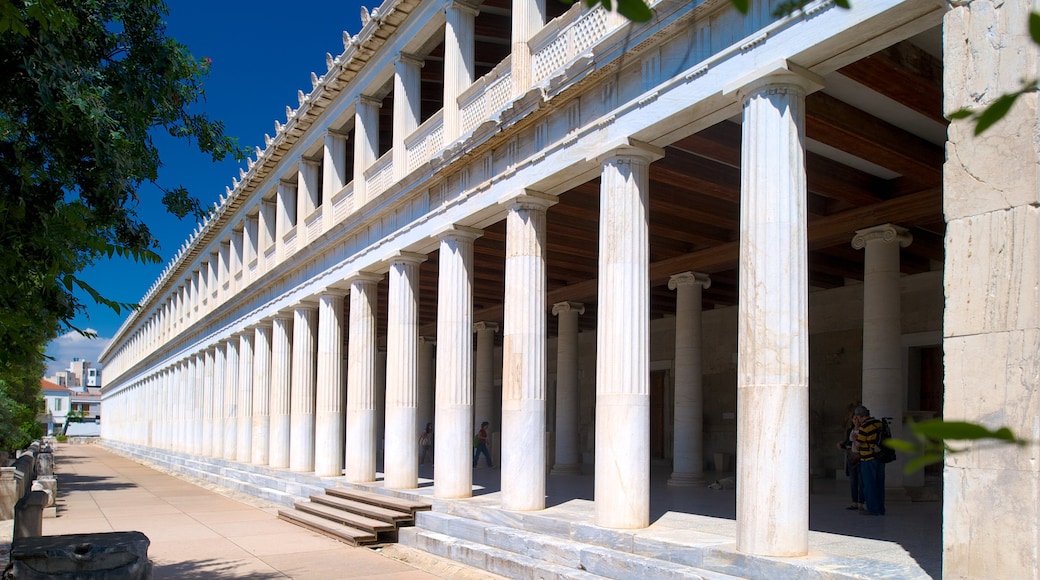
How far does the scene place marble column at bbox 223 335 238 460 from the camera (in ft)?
92.5

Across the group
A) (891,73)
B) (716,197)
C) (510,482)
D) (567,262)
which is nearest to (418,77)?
(567,262)

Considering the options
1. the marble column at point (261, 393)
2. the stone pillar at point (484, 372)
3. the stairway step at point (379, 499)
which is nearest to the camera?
the stairway step at point (379, 499)

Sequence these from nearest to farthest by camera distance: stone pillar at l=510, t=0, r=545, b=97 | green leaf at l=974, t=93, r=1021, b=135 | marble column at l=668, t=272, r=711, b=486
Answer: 1. green leaf at l=974, t=93, r=1021, b=135
2. stone pillar at l=510, t=0, r=545, b=97
3. marble column at l=668, t=272, r=711, b=486

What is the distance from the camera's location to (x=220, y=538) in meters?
13.9

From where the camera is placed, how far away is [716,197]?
44.1 ft

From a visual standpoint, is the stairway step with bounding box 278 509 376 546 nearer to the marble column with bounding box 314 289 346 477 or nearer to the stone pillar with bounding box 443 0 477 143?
the marble column with bounding box 314 289 346 477

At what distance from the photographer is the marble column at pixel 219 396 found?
30.1 metres

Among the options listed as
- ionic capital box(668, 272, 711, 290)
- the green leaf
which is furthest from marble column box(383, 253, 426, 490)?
the green leaf

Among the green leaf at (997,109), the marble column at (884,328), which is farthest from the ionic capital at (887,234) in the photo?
the green leaf at (997,109)

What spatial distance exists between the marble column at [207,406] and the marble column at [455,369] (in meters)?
20.5

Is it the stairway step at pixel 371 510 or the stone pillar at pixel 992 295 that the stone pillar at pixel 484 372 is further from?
the stone pillar at pixel 992 295

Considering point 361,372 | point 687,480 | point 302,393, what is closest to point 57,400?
point 302,393

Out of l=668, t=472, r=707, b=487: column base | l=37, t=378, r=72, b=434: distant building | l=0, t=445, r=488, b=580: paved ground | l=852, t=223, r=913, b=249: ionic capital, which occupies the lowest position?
l=37, t=378, r=72, b=434: distant building

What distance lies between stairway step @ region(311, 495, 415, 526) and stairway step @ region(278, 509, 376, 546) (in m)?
0.39
